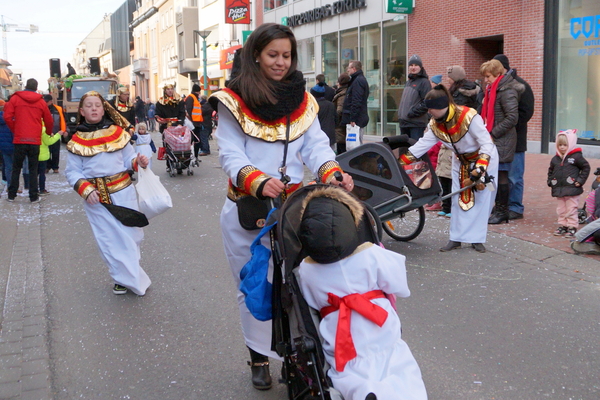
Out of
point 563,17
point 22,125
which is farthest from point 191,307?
point 563,17

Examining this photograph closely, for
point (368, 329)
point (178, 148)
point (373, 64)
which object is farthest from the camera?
point (373, 64)

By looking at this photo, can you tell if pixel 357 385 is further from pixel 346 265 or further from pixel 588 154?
pixel 588 154

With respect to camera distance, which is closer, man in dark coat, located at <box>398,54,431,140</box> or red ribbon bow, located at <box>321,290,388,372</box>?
red ribbon bow, located at <box>321,290,388,372</box>

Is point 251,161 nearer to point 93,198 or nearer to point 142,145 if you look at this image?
point 93,198

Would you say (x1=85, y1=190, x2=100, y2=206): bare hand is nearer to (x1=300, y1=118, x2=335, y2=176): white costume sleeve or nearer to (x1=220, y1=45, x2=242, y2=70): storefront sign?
(x1=300, y1=118, x2=335, y2=176): white costume sleeve

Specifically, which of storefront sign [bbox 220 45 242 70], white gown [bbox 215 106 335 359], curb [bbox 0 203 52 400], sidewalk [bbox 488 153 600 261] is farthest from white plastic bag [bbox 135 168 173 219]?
storefront sign [bbox 220 45 242 70]

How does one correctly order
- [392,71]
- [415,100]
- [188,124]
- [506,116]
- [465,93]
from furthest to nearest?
[392,71], [188,124], [415,100], [465,93], [506,116]

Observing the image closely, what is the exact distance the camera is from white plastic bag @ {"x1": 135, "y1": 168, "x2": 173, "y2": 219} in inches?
225

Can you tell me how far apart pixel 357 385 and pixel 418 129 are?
8.22m

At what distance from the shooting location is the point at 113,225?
5.70m

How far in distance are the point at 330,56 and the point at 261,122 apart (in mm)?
22432

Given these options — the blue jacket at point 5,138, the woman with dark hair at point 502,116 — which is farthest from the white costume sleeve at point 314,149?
the blue jacket at point 5,138

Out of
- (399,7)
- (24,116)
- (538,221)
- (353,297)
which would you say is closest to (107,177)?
(353,297)

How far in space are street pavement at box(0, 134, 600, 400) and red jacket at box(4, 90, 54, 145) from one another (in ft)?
11.5
